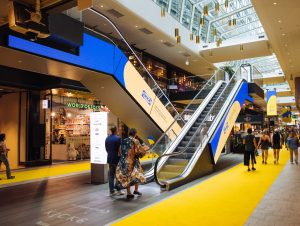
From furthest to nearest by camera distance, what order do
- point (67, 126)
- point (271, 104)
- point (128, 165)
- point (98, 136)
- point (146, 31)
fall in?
point (271, 104)
point (146, 31)
point (67, 126)
point (98, 136)
point (128, 165)

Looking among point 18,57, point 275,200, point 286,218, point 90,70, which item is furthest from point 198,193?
point 18,57

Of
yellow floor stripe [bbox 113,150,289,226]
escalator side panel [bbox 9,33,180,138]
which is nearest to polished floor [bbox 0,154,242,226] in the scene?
yellow floor stripe [bbox 113,150,289,226]

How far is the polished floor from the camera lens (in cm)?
513

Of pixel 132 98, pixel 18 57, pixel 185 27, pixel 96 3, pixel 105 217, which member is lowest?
pixel 105 217

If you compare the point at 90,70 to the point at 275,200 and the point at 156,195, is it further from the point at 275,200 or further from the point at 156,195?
the point at 275,200

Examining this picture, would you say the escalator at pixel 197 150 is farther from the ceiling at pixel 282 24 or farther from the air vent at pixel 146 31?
the air vent at pixel 146 31

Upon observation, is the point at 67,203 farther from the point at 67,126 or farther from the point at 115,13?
the point at 115,13

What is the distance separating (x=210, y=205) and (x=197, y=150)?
11.3 feet

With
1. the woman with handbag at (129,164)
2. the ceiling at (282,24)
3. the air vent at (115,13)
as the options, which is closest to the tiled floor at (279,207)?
the woman with handbag at (129,164)

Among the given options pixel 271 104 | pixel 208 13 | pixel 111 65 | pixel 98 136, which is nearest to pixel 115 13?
pixel 111 65

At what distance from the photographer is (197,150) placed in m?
9.12

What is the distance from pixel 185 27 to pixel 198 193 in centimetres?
1451

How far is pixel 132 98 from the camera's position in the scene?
32.4ft

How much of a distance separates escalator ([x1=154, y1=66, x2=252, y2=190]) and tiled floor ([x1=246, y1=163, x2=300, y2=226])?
2.15 meters
